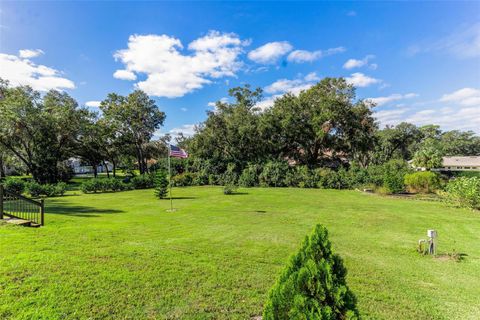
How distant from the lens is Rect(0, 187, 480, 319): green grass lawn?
3432 millimetres

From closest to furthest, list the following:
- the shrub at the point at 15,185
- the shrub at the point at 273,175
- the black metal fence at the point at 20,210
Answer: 1. the black metal fence at the point at 20,210
2. the shrub at the point at 15,185
3. the shrub at the point at 273,175

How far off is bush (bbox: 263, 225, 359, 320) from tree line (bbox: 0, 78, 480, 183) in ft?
68.0

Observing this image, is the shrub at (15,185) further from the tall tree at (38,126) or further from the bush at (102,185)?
the tall tree at (38,126)

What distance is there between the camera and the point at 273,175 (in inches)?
891

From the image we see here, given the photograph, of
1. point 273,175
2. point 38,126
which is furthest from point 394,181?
point 38,126

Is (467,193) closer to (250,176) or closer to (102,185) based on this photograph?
(250,176)

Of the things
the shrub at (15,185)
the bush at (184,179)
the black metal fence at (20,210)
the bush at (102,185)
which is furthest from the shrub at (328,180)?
the shrub at (15,185)

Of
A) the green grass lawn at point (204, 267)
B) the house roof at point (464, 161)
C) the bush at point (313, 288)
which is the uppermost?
the house roof at point (464, 161)

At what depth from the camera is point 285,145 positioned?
25688 millimetres

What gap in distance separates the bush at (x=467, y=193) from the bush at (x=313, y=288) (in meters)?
13.4

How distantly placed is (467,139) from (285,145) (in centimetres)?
→ 5307

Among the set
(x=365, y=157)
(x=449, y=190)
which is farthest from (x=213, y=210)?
(x=365, y=157)

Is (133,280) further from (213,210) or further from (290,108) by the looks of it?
(290,108)

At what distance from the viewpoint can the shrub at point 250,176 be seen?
897 inches
